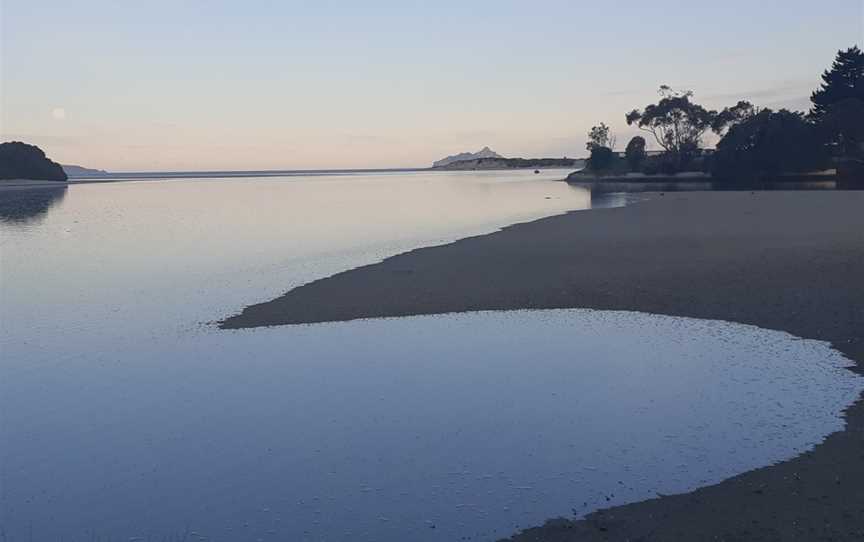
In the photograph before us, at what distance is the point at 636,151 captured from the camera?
490 ft

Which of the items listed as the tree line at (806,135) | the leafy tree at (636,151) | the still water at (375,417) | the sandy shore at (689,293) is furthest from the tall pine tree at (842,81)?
the still water at (375,417)

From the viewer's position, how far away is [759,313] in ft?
61.4

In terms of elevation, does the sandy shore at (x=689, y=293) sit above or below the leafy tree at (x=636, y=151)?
below

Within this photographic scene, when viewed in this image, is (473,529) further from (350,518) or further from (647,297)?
(647,297)

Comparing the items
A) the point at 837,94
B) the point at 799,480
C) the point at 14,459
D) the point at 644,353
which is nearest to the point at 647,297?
the point at 644,353

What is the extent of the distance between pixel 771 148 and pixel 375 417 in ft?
350

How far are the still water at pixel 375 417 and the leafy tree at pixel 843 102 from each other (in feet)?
306

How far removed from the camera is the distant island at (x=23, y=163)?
6796 inches

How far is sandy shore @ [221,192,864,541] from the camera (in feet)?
26.9

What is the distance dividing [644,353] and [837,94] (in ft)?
363

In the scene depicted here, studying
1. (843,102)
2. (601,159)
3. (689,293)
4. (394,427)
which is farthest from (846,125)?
(394,427)

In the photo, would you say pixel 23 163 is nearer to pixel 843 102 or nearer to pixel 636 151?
pixel 636 151

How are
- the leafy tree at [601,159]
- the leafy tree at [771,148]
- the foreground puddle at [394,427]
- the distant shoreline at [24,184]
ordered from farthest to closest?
the distant shoreline at [24,184]
the leafy tree at [601,159]
the leafy tree at [771,148]
the foreground puddle at [394,427]

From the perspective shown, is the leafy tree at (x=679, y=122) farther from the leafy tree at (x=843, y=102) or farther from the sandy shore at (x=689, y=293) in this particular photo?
the sandy shore at (x=689, y=293)
